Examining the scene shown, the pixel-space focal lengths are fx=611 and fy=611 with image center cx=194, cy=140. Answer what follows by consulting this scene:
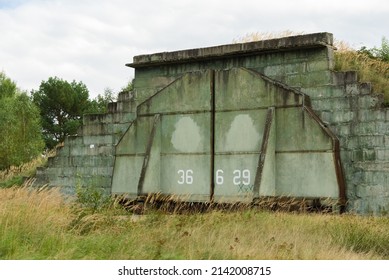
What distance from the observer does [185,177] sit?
14727mm

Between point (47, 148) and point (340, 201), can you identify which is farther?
point (47, 148)

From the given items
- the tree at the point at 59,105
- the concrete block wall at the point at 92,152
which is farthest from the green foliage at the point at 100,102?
the concrete block wall at the point at 92,152

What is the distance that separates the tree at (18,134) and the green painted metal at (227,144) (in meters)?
17.3

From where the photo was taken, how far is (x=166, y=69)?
52.0 feet

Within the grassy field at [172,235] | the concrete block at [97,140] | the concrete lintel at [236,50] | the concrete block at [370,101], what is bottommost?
the grassy field at [172,235]

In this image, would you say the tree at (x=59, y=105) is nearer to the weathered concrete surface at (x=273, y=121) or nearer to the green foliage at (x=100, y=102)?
the green foliage at (x=100, y=102)

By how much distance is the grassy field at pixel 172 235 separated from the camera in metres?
7.75

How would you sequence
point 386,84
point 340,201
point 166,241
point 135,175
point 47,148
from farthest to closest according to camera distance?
point 47,148 < point 135,175 < point 386,84 < point 340,201 < point 166,241

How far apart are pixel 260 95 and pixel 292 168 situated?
1.85 m

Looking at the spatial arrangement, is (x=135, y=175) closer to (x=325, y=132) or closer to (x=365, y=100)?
(x=325, y=132)

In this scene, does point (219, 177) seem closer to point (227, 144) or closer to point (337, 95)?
point (227, 144)

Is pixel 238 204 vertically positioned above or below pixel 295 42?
below

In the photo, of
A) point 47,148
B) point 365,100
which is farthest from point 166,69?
point 47,148

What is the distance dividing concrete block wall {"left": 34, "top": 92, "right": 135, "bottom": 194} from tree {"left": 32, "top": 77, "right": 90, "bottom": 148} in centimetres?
2332
